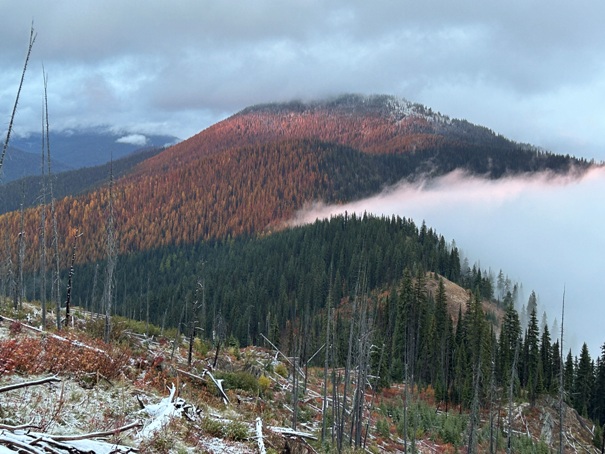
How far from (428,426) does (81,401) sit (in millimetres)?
45313

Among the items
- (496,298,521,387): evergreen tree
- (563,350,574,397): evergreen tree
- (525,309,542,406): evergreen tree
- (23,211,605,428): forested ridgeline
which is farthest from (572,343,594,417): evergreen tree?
(496,298,521,387): evergreen tree

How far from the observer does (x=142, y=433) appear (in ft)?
22.3

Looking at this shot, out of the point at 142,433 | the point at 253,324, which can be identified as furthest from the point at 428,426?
the point at 253,324

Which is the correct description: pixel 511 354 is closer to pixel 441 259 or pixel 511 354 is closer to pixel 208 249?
pixel 441 259

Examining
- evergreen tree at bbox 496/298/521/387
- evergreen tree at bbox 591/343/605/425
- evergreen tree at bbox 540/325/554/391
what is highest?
evergreen tree at bbox 496/298/521/387

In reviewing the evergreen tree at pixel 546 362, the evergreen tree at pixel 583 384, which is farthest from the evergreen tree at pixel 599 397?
the evergreen tree at pixel 546 362

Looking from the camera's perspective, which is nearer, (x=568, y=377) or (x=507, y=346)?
(x=507, y=346)

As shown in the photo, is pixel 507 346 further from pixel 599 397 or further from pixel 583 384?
pixel 599 397

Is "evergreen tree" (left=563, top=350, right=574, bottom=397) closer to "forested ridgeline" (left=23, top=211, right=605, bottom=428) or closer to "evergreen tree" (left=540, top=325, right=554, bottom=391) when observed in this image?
"forested ridgeline" (left=23, top=211, right=605, bottom=428)

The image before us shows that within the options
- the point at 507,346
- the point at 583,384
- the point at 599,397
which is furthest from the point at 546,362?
the point at 507,346

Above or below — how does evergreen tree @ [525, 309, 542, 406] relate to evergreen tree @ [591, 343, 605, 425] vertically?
above

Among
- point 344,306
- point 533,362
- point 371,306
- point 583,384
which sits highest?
point 371,306

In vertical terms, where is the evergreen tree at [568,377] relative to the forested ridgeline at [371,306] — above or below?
below

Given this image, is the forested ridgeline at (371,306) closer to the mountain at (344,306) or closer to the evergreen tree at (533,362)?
the evergreen tree at (533,362)
